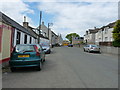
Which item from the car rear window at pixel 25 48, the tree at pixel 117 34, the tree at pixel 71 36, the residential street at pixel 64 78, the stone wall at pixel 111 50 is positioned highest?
the tree at pixel 71 36

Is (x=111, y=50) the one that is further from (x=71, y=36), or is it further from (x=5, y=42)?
(x=71, y=36)

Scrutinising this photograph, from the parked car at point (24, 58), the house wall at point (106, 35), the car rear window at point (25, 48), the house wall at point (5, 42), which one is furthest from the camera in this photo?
the house wall at point (106, 35)

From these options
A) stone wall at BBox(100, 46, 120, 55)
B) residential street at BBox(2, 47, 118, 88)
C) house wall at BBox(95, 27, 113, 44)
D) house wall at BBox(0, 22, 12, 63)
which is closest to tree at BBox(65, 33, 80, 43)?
house wall at BBox(95, 27, 113, 44)

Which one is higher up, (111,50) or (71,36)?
(71,36)

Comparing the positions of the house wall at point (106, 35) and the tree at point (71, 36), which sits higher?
the tree at point (71, 36)

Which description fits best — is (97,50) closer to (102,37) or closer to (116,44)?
(116,44)

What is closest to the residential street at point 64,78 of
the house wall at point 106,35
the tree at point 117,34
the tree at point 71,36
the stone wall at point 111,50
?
the stone wall at point 111,50

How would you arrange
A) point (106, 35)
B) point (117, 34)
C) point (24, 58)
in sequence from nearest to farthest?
Answer: point (24, 58), point (117, 34), point (106, 35)

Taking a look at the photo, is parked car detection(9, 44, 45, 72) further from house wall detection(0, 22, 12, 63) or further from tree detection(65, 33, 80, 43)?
tree detection(65, 33, 80, 43)

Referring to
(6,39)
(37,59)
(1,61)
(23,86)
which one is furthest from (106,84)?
(6,39)

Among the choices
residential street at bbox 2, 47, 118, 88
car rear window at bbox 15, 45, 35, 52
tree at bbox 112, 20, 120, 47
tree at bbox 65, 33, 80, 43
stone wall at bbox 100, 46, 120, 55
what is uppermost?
tree at bbox 65, 33, 80, 43

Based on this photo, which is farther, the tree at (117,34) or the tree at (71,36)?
the tree at (71,36)

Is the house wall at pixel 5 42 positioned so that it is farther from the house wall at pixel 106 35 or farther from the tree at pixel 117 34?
the house wall at pixel 106 35

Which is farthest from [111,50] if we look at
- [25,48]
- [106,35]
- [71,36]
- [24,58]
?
[71,36]
